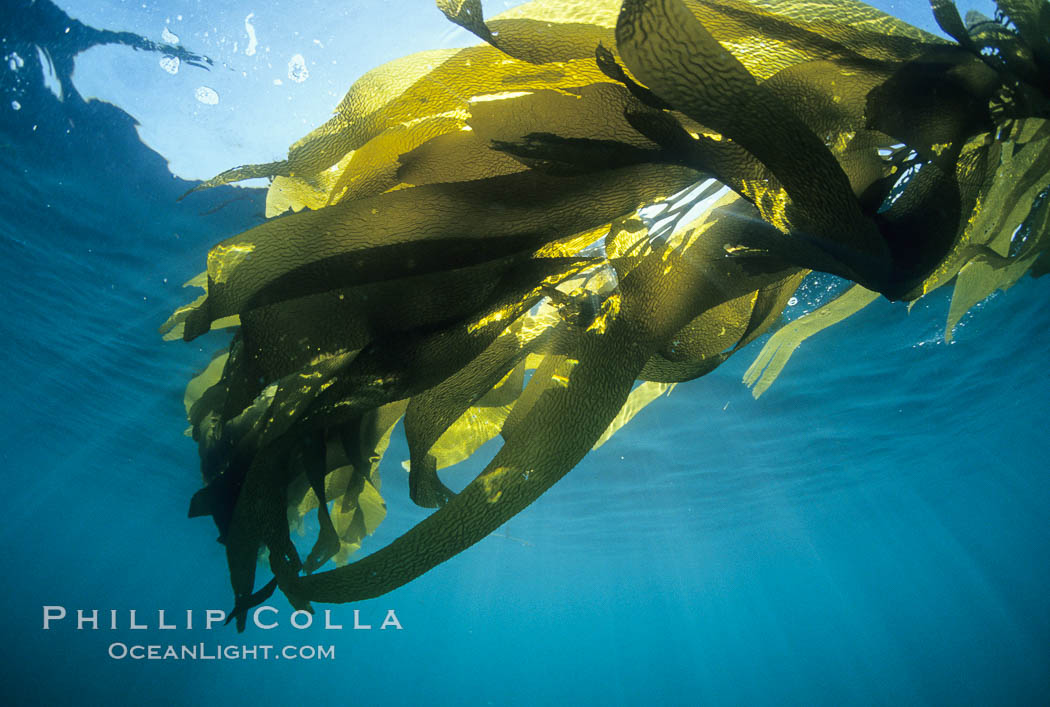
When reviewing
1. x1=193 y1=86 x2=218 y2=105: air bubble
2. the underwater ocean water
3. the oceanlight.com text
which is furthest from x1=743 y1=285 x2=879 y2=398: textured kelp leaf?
the oceanlight.com text

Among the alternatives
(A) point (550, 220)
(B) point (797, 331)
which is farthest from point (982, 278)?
(A) point (550, 220)

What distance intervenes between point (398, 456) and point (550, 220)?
52.8 ft

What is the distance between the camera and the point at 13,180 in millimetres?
7812

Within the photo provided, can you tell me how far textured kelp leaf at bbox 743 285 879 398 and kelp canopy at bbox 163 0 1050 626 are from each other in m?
0.41

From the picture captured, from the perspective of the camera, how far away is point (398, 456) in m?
16.2

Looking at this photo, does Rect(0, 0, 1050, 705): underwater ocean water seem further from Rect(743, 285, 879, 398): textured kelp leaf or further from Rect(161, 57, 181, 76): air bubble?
Rect(743, 285, 879, 398): textured kelp leaf

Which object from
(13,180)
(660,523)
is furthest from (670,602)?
(13,180)

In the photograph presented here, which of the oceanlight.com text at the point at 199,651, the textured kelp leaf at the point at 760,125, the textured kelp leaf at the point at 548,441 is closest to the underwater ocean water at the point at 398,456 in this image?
the textured kelp leaf at the point at 548,441

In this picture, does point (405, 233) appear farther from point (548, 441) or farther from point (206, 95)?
point (206, 95)

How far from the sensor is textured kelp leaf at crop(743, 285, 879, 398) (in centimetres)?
161

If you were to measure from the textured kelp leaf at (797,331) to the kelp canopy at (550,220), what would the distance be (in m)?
0.41

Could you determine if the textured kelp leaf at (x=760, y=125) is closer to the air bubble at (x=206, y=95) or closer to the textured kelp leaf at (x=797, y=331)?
the textured kelp leaf at (x=797, y=331)

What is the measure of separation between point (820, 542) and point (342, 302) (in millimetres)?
45761

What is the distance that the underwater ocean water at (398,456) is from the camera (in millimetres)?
5512
